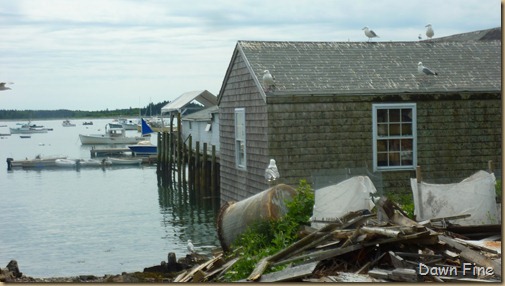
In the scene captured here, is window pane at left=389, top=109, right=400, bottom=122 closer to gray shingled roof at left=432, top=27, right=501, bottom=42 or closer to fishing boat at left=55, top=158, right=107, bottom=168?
gray shingled roof at left=432, top=27, right=501, bottom=42

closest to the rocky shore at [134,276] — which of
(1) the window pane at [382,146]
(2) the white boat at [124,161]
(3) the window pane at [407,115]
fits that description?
(1) the window pane at [382,146]

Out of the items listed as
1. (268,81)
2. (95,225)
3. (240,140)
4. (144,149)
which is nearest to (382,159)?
(268,81)

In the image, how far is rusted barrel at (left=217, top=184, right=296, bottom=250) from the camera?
13070mm

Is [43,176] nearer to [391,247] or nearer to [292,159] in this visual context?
[292,159]

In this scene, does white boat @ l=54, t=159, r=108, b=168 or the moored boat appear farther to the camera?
the moored boat

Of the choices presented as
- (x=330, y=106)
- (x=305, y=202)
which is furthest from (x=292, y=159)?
(x=305, y=202)

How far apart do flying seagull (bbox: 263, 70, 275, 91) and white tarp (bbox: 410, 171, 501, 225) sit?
5942mm

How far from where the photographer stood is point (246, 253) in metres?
12.1

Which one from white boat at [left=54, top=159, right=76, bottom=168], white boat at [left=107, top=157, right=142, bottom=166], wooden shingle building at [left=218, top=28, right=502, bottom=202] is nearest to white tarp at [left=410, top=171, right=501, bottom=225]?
wooden shingle building at [left=218, top=28, right=502, bottom=202]

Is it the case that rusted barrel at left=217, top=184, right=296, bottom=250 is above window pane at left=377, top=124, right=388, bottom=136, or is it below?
below

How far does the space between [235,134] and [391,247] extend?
439 inches

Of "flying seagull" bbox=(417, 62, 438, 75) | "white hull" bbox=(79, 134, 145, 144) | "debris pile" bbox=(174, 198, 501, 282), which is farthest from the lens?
"white hull" bbox=(79, 134, 145, 144)

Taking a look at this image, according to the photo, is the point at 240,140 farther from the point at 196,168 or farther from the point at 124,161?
the point at 124,161

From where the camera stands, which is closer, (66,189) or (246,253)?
(246,253)
